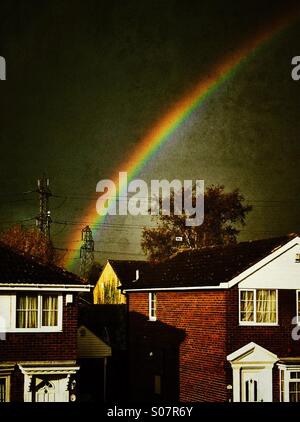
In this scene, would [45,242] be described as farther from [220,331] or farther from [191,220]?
[220,331]

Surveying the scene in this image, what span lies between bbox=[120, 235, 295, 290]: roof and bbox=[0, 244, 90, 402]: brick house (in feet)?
17.3

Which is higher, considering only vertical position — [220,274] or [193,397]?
[220,274]

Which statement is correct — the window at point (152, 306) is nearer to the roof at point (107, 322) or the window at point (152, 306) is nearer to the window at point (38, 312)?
the roof at point (107, 322)

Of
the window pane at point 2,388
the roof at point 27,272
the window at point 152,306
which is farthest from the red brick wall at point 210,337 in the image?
the window pane at point 2,388

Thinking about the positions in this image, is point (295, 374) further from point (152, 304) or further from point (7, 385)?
point (7, 385)

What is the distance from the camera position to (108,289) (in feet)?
173

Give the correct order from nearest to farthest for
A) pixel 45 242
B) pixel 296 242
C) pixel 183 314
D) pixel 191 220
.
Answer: pixel 296 242
pixel 183 314
pixel 45 242
pixel 191 220

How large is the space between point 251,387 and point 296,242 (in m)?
5.14

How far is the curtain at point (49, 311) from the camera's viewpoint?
20.2m

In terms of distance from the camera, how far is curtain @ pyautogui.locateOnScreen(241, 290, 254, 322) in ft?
A: 74.3

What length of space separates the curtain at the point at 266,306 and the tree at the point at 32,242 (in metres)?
23.3

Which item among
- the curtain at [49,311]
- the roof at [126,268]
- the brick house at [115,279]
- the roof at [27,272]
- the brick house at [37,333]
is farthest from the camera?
the brick house at [115,279]

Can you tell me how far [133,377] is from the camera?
2862 centimetres
